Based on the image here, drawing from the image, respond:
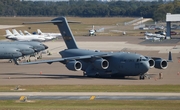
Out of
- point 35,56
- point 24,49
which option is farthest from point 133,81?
point 35,56

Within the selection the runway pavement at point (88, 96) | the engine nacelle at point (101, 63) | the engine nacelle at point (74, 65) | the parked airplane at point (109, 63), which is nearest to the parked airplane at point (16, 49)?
the parked airplane at point (109, 63)

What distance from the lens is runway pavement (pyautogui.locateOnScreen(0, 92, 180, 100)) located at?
36625 mm

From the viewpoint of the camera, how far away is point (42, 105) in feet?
111

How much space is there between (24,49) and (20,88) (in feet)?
101

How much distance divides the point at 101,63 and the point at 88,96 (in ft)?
44.8

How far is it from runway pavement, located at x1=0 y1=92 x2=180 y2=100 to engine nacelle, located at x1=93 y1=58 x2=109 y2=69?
39.9 ft

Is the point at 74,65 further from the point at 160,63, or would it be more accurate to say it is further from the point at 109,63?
the point at 160,63

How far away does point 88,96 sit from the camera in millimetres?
37656

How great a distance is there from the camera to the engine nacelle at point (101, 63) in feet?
168

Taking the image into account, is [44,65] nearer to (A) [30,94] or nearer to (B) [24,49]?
(B) [24,49]

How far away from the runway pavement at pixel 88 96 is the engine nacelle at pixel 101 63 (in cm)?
1216

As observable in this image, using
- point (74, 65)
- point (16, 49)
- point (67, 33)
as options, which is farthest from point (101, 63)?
point (16, 49)

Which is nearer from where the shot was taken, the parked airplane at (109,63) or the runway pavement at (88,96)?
the runway pavement at (88,96)

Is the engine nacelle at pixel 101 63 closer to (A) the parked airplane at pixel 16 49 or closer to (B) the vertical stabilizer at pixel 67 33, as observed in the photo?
(B) the vertical stabilizer at pixel 67 33
